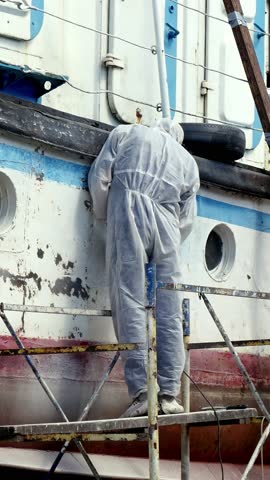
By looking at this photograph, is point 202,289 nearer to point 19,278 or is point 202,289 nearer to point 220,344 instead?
point 220,344

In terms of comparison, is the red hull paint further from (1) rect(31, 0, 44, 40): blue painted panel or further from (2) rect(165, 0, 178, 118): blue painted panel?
(1) rect(31, 0, 44, 40): blue painted panel

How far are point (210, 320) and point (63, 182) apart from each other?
1.29m

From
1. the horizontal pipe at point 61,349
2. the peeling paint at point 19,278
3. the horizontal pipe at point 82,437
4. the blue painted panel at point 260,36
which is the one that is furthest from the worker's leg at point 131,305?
the blue painted panel at point 260,36

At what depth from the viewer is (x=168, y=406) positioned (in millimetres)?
5824

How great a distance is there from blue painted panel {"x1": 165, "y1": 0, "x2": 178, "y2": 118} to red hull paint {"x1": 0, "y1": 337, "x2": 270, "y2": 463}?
4.80ft

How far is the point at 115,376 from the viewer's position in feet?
20.8

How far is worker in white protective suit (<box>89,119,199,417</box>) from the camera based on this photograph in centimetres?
584

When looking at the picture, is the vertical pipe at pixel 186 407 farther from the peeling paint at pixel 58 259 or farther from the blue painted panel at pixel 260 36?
the blue painted panel at pixel 260 36

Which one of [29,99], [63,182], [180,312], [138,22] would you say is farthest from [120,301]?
[138,22]

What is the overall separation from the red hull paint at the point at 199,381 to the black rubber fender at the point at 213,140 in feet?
3.54

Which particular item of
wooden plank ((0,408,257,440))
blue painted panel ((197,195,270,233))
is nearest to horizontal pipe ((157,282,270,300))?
wooden plank ((0,408,257,440))

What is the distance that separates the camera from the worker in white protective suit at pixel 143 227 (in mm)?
5840

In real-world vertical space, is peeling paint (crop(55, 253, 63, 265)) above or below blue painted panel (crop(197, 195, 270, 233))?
below

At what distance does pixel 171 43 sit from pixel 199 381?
6.29ft
